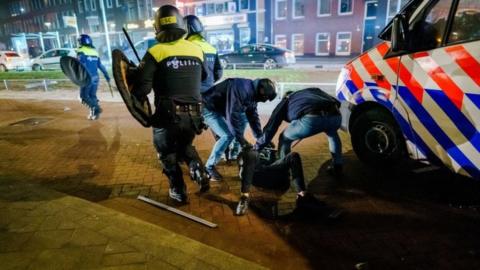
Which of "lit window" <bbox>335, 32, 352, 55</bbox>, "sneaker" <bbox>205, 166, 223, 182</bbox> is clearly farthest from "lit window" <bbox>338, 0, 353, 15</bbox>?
"sneaker" <bbox>205, 166, 223, 182</bbox>

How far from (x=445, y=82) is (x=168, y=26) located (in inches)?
103

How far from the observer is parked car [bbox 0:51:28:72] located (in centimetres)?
2181

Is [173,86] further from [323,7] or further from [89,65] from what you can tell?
[323,7]

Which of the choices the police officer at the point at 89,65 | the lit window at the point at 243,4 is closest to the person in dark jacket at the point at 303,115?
the police officer at the point at 89,65

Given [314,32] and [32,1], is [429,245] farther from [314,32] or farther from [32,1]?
[32,1]

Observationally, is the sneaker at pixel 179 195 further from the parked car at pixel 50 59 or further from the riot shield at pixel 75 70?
the parked car at pixel 50 59

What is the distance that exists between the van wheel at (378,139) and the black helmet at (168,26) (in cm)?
249

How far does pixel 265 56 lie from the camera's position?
17094 mm

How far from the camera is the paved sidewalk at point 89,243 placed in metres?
2.34

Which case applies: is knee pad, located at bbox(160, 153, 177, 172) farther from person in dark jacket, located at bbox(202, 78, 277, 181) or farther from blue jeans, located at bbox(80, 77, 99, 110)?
blue jeans, located at bbox(80, 77, 99, 110)

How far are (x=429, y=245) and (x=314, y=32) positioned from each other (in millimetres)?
24554

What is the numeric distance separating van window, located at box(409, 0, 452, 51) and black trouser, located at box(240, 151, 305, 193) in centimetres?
167

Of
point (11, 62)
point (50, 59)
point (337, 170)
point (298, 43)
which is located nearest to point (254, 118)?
point (337, 170)

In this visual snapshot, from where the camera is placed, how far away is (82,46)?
7312mm
